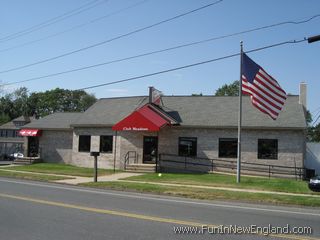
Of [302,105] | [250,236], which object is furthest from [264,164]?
[250,236]

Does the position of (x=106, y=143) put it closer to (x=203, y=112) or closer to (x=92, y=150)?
(x=92, y=150)

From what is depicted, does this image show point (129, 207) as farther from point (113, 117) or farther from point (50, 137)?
point (50, 137)

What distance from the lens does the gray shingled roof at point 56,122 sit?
40.1 meters

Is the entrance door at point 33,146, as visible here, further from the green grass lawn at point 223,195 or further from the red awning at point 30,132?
the green grass lawn at point 223,195

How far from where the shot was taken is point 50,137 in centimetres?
4025

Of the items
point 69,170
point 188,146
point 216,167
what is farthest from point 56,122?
point 216,167

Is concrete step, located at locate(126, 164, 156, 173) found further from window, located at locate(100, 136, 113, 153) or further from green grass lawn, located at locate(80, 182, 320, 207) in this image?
green grass lawn, located at locate(80, 182, 320, 207)

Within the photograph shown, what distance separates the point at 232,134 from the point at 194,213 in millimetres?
19045

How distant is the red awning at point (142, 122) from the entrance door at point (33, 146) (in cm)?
1323

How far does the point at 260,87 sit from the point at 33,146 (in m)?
26.0

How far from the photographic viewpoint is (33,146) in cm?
4175

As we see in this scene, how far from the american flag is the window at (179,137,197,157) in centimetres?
969

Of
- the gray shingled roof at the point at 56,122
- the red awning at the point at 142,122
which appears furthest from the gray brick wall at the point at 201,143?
the gray shingled roof at the point at 56,122

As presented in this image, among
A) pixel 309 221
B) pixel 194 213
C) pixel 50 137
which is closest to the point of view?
pixel 309 221
